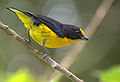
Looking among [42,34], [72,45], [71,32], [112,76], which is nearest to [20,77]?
[42,34]

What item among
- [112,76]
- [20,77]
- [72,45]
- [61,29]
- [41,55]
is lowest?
[72,45]

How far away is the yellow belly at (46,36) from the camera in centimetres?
306

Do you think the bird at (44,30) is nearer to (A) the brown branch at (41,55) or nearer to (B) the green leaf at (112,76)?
(A) the brown branch at (41,55)

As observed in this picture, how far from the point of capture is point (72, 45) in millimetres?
7348

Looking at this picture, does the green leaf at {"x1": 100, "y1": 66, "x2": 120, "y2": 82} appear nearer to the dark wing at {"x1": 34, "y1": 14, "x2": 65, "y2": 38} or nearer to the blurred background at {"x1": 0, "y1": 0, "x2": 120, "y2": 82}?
the dark wing at {"x1": 34, "y1": 14, "x2": 65, "y2": 38}

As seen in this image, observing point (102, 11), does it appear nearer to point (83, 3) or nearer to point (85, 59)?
point (85, 59)

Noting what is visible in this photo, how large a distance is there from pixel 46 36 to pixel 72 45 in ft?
14.0

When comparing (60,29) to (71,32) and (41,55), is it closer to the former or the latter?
(71,32)

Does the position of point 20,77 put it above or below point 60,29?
below

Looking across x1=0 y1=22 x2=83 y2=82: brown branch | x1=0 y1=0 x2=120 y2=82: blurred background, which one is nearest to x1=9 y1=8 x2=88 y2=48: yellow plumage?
x1=0 y1=22 x2=83 y2=82: brown branch

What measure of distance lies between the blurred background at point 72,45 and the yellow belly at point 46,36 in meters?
3.19

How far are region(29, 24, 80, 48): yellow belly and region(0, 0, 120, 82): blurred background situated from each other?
10.5 ft

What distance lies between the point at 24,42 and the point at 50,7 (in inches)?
245

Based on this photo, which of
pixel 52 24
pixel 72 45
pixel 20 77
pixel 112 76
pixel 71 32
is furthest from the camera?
pixel 72 45
